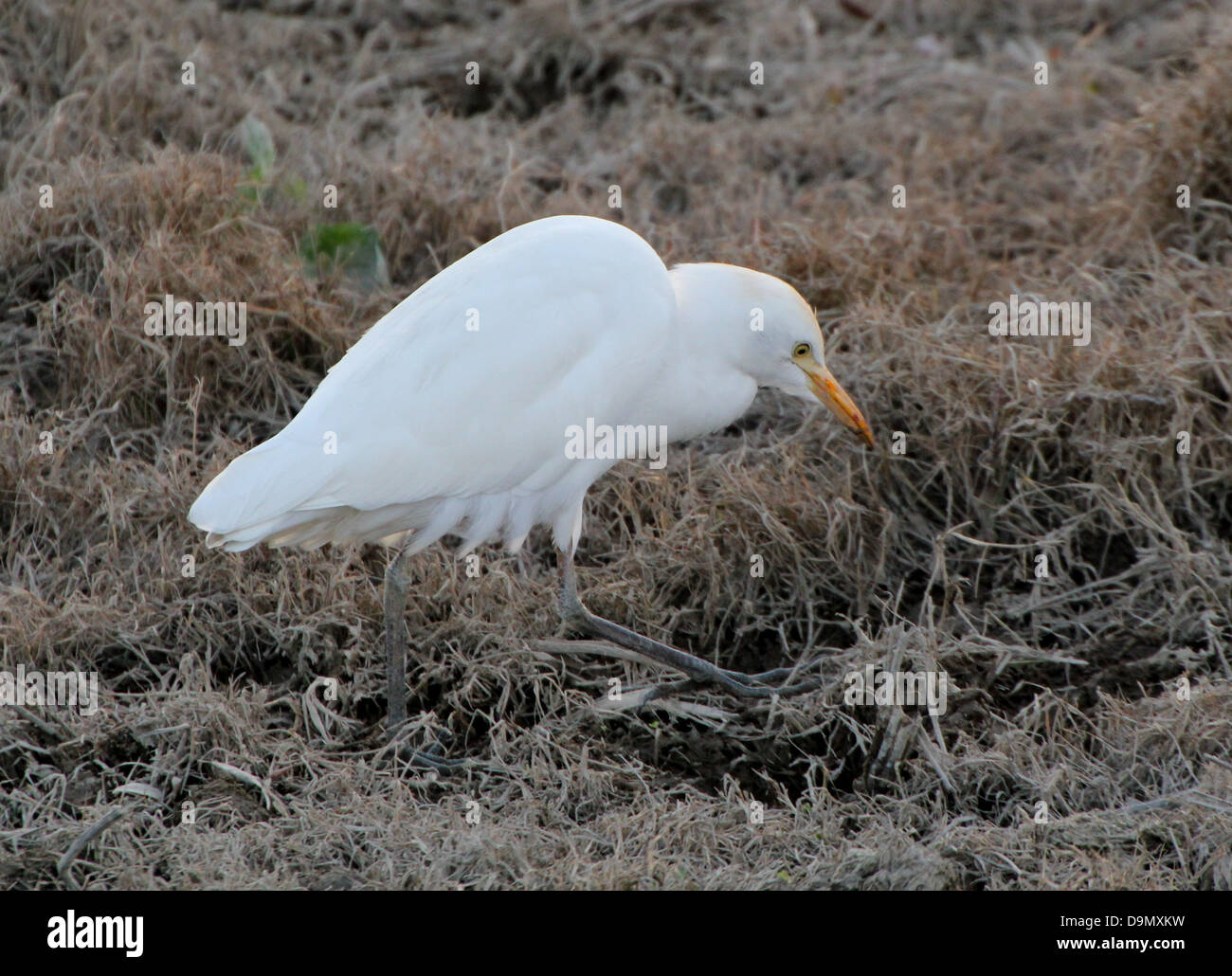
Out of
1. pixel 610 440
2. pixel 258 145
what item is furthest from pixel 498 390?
pixel 258 145

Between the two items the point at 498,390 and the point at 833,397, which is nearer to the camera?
the point at 498,390

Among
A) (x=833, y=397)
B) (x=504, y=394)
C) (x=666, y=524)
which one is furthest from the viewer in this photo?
(x=666, y=524)

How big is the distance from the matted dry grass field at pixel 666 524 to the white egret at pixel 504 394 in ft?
1.08

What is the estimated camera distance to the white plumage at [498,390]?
3342mm

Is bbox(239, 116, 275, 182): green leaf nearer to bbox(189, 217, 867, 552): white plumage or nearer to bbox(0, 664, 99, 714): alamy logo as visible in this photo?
bbox(189, 217, 867, 552): white plumage

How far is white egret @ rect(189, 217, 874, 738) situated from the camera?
11.0 ft

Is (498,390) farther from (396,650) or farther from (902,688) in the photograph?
A: (902,688)

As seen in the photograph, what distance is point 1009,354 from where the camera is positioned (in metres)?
4.27

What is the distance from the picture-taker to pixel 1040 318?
15.0 ft

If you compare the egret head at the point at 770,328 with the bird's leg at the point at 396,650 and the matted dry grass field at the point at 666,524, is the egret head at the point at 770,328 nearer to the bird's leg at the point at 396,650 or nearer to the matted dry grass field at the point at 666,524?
the matted dry grass field at the point at 666,524

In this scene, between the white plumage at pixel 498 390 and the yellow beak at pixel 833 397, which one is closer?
the white plumage at pixel 498 390

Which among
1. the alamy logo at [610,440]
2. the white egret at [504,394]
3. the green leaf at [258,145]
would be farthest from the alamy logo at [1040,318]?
the green leaf at [258,145]

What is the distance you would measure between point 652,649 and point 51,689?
1498 mm

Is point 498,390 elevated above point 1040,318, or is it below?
below
